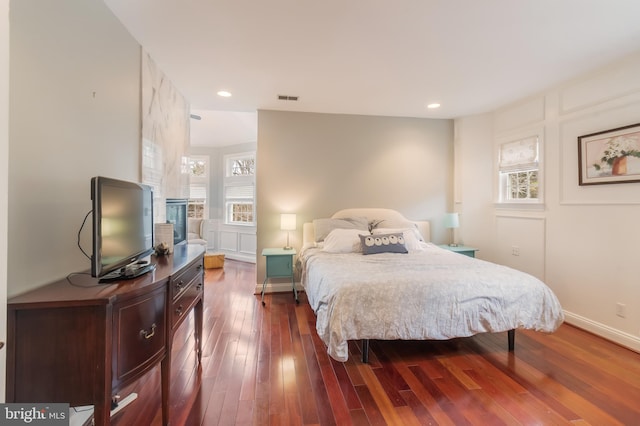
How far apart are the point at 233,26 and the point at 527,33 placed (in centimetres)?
228

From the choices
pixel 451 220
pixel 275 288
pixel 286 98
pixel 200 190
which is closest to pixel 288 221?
pixel 275 288

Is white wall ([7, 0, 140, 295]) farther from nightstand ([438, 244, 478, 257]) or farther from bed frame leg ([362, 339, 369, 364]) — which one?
nightstand ([438, 244, 478, 257])

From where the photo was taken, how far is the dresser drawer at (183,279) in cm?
157

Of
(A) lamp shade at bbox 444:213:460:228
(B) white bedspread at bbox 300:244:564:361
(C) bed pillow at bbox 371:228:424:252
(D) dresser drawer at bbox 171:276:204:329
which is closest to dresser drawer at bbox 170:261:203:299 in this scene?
(D) dresser drawer at bbox 171:276:204:329

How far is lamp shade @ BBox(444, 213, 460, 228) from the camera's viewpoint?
12.9ft

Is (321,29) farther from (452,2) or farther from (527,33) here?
(527,33)

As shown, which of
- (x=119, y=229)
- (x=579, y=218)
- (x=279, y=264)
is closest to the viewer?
(x=119, y=229)

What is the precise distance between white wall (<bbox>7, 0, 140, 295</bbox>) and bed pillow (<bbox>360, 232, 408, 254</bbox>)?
8.03ft

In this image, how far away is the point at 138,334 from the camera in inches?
49.3

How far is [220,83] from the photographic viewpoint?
9.77 feet

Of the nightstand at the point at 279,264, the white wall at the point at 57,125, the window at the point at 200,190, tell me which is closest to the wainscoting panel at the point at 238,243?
the window at the point at 200,190

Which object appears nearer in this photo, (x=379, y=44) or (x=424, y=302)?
(x=424, y=302)

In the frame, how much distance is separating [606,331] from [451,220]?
1.91 m

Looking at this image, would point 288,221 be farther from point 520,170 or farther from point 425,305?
point 520,170
